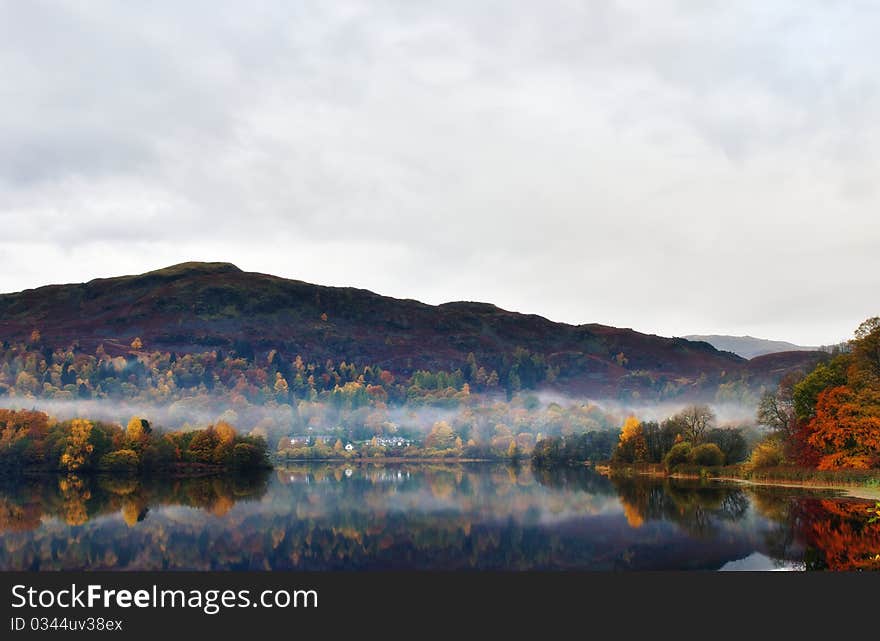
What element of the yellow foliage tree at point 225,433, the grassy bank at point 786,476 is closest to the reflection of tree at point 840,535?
the grassy bank at point 786,476

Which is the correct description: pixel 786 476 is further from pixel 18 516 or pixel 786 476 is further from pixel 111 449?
pixel 111 449

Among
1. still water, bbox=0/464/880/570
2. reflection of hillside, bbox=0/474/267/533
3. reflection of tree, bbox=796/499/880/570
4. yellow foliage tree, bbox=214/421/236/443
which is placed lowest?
reflection of hillside, bbox=0/474/267/533

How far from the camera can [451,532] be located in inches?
2058

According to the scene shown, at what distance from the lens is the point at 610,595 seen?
90.0 feet

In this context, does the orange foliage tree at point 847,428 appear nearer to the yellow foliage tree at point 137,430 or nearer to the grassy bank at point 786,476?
the grassy bank at point 786,476

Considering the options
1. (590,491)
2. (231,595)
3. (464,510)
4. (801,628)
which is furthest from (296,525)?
(590,491)

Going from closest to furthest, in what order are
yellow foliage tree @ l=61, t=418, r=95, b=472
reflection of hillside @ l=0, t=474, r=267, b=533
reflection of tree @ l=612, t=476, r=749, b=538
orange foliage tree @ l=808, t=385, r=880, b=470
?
reflection of tree @ l=612, t=476, r=749, b=538
reflection of hillside @ l=0, t=474, r=267, b=533
orange foliage tree @ l=808, t=385, r=880, b=470
yellow foliage tree @ l=61, t=418, r=95, b=472

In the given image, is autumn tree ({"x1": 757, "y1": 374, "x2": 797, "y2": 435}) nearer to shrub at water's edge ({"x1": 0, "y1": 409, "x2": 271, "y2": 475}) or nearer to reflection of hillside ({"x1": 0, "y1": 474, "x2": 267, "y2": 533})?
reflection of hillside ({"x1": 0, "y1": 474, "x2": 267, "y2": 533})

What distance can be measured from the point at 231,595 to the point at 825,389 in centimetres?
7754

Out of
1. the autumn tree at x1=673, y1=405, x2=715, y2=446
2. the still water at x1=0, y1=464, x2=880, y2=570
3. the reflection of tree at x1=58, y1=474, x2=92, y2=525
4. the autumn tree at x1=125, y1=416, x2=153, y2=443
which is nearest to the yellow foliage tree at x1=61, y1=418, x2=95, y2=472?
the autumn tree at x1=125, y1=416, x2=153, y2=443

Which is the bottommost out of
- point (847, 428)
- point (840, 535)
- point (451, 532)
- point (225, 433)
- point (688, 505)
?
point (688, 505)

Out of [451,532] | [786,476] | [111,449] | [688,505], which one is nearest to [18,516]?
[451,532]

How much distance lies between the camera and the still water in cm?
3919

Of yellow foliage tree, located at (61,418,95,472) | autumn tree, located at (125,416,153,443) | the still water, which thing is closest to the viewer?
the still water
